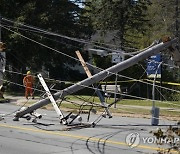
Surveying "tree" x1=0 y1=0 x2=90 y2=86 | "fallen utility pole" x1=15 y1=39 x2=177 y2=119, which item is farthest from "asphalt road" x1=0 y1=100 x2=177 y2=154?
"tree" x1=0 y1=0 x2=90 y2=86

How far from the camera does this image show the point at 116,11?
44812 mm

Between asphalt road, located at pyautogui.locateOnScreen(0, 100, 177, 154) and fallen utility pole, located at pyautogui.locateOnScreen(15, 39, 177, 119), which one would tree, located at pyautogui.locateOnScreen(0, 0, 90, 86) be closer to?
asphalt road, located at pyautogui.locateOnScreen(0, 100, 177, 154)

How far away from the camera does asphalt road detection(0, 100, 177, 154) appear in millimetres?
9633

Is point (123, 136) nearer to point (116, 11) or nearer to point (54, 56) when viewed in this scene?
point (54, 56)

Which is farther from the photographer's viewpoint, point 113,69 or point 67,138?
point 113,69

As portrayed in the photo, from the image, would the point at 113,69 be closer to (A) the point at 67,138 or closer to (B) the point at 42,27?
(A) the point at 67,138

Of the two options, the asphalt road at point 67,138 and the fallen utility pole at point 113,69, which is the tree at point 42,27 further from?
the fallen utility pole at point 113,69

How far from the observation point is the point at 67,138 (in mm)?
11141

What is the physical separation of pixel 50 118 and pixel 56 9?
20458 mm

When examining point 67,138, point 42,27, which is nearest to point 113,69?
point 67,138

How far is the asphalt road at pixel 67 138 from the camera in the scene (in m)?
9.63

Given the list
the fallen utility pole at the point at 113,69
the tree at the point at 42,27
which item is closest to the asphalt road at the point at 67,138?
the fallen utility pole at the point at 113,69

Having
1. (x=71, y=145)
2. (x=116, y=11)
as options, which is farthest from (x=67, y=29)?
(x=71, y=145)

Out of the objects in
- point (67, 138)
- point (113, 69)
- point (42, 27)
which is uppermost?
point (42, 27)
